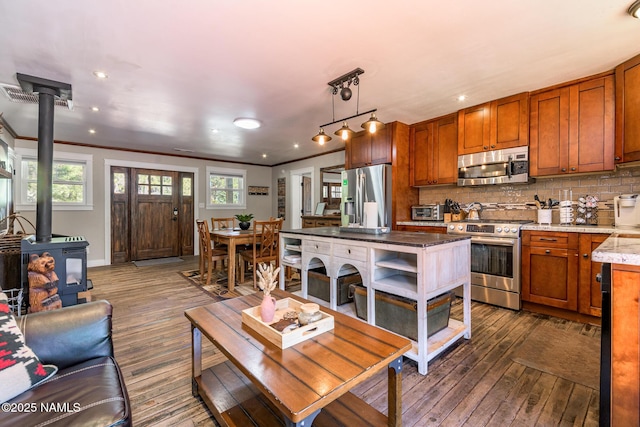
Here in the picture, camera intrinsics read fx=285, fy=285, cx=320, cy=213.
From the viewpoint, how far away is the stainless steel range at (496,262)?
120 inches

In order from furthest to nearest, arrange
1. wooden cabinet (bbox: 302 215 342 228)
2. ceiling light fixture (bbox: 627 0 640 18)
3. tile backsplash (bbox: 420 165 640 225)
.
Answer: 1. wooden cabinet (bbox: 302 215 342 228)
2. tile backsplash (bbox: 420 165 640 225)
3. ceiling light fixture (bbox: 627 0 640 18)

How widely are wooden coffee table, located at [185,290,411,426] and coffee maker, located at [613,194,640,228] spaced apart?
2970 millimetres

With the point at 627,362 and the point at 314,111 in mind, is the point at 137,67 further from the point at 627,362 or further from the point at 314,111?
the point at 627,362

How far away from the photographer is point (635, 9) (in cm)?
181

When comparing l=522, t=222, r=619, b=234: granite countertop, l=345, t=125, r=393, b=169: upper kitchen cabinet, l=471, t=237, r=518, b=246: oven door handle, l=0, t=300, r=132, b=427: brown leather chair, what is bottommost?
l=0, t=300, r=132, b=427: brown leather chair

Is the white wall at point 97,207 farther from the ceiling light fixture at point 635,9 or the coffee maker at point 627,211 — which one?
the coffee maker at point 627,211

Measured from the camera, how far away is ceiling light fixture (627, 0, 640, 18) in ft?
5.81

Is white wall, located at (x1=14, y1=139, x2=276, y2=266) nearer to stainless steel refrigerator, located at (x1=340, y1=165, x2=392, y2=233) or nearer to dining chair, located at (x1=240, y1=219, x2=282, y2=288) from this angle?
dining chair, located at (x1=240, y1=219, x2=282, y2=288)

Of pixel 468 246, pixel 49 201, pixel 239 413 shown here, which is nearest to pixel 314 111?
pixel 468 246

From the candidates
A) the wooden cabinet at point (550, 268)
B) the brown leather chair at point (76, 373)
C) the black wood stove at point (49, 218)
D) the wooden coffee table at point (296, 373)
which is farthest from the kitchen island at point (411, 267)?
the black wood stove at point (49, 218)

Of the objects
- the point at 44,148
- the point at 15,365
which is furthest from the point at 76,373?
the point at 44,148

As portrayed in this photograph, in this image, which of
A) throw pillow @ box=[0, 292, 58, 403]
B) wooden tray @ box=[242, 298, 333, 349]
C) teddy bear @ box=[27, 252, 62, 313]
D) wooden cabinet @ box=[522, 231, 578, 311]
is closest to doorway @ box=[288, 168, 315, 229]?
wooden cabinet @ box=[522, 231, 578, 311]

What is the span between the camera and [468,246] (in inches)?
94.2

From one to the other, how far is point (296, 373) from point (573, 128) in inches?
140
